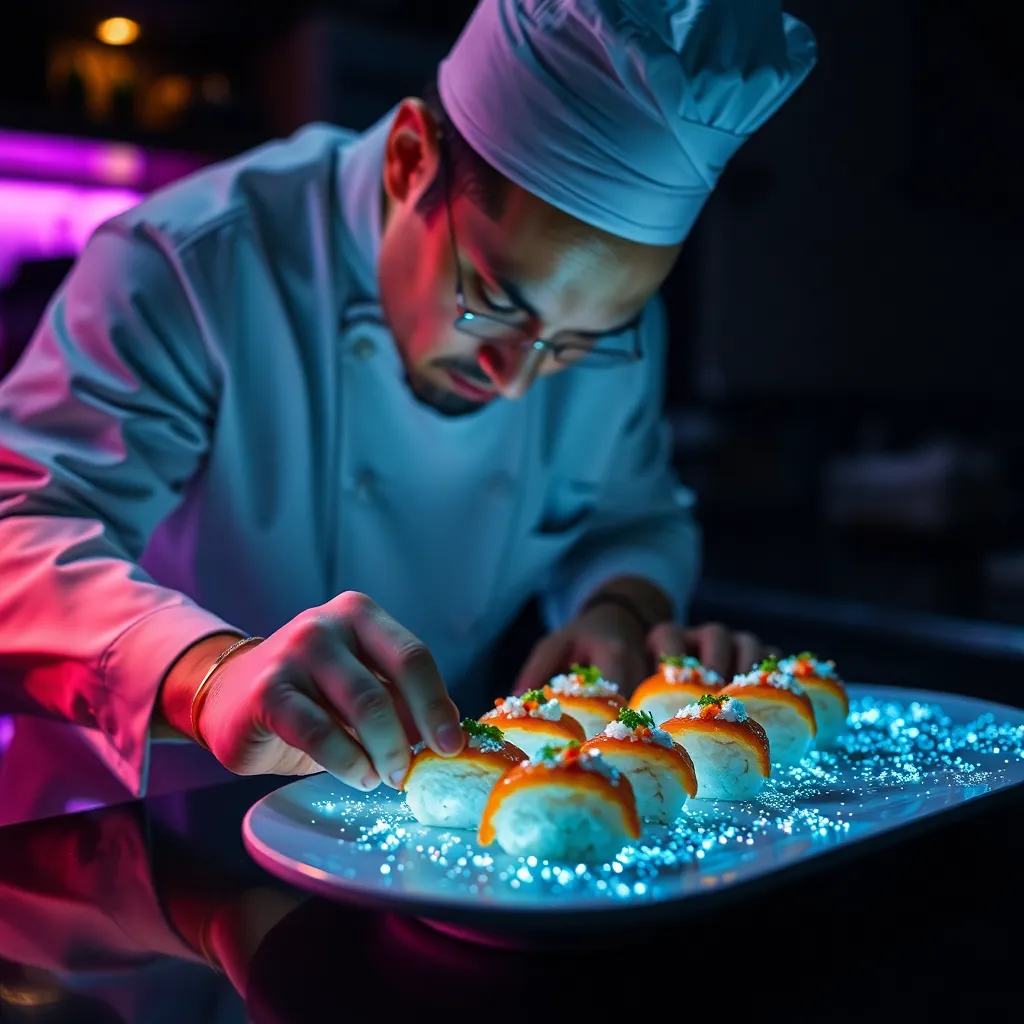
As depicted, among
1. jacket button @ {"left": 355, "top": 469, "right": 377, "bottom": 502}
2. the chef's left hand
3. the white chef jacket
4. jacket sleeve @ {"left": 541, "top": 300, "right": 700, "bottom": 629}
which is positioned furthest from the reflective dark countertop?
jacket sleeve @ {"left": 541, "top": 300, "right": 700, "bottom": 629}

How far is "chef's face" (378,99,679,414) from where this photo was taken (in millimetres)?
1206

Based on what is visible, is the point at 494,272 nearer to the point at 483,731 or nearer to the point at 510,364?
the point at 510,364

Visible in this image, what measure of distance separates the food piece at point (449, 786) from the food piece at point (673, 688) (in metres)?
0.37

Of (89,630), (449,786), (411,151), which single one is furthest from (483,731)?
(411,151)

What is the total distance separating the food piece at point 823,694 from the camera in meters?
1.25

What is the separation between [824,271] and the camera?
181 inches

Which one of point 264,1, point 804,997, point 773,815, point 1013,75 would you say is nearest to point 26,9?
point 264,1

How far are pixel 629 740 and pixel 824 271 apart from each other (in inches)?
156

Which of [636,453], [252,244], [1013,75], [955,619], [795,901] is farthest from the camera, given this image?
[1013,75]

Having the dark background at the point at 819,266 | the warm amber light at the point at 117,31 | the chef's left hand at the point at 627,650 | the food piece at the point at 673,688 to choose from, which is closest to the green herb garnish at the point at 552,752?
the food piece at the point at 673,688

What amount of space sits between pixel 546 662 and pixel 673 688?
27cm

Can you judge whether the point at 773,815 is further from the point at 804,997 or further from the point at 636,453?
the point at 636,453

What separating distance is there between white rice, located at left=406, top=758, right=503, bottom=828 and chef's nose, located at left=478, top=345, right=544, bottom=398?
51 centimetres

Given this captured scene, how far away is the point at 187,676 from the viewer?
41.4 inches
